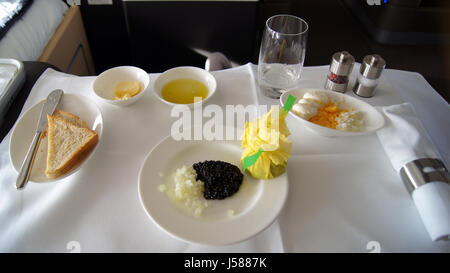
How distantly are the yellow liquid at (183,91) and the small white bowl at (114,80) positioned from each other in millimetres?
56

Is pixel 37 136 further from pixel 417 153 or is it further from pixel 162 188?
pixel 417 153

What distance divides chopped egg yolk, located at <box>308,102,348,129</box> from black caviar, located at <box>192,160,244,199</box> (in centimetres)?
24

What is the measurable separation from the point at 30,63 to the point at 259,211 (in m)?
0.78

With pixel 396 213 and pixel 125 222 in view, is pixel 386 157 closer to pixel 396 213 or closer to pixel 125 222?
pixel 396 213

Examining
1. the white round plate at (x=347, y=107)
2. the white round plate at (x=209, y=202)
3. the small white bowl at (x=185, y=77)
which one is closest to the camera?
the white round plate at (x=209, y=202)

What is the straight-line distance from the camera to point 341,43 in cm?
193

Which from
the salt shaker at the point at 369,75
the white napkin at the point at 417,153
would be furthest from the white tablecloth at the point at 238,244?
the salt shaker at the point at 369,75

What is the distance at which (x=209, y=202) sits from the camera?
51cm

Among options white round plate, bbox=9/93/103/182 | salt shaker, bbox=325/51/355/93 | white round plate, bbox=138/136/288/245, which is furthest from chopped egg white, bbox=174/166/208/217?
salt shaker, bbox=325/51/355/93

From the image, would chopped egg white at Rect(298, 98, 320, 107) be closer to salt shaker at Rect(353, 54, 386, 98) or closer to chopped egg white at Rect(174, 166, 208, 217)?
salt shaker at Rect(353, 54, 386, 98)

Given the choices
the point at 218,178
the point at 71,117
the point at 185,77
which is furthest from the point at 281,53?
the point at 71,117

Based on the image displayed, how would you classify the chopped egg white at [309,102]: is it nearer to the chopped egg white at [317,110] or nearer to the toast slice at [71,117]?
the chopped egg white at [317,110]

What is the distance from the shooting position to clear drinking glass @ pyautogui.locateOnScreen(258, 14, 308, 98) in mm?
666

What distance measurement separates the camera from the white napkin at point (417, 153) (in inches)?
18.8
